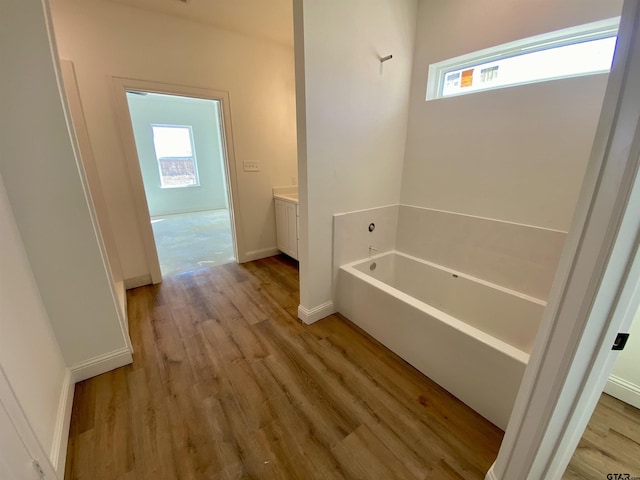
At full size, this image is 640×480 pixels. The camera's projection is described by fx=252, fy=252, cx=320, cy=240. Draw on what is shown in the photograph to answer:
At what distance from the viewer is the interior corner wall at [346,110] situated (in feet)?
5.45

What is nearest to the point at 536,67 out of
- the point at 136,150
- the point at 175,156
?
the point at 136,150

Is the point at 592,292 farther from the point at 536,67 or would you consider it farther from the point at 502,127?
the point at 536,67

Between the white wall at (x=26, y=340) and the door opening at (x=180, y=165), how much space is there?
328 cm

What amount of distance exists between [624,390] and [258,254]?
11.2 feet

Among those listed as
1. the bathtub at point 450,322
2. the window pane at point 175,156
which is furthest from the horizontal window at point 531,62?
the window pane at point 175,156

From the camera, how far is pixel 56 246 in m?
1.37

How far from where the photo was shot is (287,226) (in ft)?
10.8

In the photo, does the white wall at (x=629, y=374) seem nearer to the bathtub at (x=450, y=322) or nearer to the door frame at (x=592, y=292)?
the bathtub at (x=450, y=322)

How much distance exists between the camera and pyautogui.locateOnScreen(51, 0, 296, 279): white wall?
7.05 feet

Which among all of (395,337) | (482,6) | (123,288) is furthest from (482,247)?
(123,288)

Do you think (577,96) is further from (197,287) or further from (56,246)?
(197,287)

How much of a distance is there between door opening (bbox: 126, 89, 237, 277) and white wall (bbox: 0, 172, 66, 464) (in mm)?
3279

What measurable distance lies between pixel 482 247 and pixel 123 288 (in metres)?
3.38

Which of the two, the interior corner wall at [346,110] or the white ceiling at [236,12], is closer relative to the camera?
the interior corner wall at [346,110]
